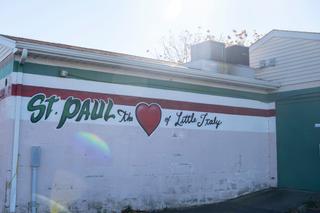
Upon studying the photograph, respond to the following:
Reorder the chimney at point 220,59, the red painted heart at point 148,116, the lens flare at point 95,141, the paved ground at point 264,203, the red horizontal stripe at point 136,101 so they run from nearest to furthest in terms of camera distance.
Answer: the red horizontal stripe at point 136,101 → the lens flare at point 95,141 → the red painted heart at point 148,116 → the paved ground at point 264,203 → the chimney at point 220,59

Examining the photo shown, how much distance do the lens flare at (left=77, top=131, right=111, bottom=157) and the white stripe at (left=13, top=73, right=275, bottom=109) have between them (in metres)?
1.12

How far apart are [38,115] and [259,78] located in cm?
887

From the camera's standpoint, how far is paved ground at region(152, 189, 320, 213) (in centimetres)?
1213

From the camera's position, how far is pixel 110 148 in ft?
36.6

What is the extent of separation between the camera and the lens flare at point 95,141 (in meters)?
10.7

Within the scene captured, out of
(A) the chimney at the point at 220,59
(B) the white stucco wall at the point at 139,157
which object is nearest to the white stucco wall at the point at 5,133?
(B) the white stucco wall at the point at 139,157

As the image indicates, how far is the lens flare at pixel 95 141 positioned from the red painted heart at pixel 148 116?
125cm

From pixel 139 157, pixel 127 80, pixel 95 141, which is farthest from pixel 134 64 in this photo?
pixel 139 157

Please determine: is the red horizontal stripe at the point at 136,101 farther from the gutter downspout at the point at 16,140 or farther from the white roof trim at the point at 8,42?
the white roof trim at the point at 8,42

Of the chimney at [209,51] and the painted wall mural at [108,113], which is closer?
the painted wall mural at [108,113]

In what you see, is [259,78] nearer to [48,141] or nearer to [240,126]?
[240,126]

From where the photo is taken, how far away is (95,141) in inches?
429

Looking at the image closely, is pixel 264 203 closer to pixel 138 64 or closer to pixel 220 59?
pixel 220 59

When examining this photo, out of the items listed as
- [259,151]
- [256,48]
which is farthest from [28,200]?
[256,48]
